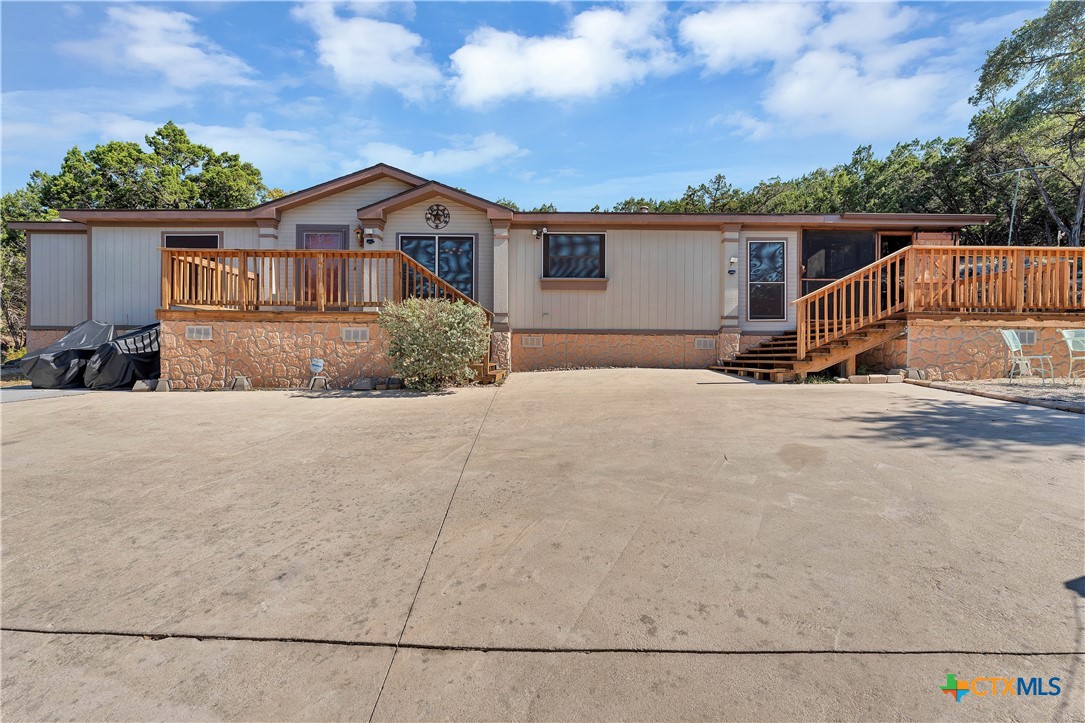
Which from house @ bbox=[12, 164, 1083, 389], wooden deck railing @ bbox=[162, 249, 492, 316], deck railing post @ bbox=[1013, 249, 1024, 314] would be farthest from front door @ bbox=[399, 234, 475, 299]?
deck railing post @ bbox=[1013, 249, 1024, 314]

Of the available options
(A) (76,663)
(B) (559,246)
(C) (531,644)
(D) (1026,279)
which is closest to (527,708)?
(C) (531,644)

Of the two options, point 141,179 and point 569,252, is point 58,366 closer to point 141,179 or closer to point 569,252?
point 569,252

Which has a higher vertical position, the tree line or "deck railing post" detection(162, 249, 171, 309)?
the tree line

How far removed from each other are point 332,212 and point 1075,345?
14702 millimetres

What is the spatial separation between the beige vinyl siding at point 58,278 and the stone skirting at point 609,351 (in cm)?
1103

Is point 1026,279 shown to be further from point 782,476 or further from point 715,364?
point 782,476

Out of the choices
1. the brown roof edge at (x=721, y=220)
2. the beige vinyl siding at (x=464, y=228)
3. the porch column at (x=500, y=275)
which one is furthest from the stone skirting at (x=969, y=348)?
the beige vinyl siding at (x=464, y=228)

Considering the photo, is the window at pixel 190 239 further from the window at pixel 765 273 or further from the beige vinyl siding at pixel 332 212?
the window at pixel 765 273

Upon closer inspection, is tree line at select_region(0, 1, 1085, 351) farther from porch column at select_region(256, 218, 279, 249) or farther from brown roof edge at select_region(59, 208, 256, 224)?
porch column at select_region(256, 218, 279, 249)

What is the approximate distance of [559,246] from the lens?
456 inches

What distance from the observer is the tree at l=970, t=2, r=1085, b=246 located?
550 inches

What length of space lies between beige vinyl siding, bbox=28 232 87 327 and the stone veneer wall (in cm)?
669

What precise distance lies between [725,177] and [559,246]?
65.9 feet

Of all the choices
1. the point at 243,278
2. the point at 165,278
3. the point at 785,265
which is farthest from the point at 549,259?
the point at 165,278
